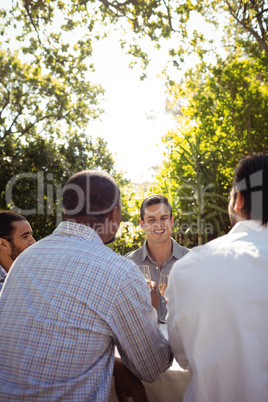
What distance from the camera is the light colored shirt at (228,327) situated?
1479 mm

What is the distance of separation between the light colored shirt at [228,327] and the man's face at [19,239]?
2.16 meters

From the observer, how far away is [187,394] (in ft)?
5.18

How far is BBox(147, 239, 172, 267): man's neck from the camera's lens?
13.3ft

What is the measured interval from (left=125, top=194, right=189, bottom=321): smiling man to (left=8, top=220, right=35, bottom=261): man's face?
1290 mm

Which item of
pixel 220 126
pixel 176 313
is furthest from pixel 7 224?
pixel 220 126

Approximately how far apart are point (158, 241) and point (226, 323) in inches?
99.2

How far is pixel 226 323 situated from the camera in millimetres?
1498

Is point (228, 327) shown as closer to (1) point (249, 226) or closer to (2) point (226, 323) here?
(2) point (226, 323)

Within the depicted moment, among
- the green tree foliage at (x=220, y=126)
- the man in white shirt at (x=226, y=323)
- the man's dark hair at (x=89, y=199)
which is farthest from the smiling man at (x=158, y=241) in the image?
the green tree foliage at (x=220, y=126)

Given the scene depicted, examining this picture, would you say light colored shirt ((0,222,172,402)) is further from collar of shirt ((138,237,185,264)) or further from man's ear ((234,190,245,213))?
collar of shirt ((138,237,185,264))

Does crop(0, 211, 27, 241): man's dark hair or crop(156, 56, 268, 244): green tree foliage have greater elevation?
crop(156, 56, 268, 244): green tree foliage

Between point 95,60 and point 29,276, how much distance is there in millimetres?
8688

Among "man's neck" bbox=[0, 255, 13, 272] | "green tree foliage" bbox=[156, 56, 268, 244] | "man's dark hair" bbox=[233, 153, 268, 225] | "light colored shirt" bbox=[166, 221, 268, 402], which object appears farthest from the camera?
"green tree foliage" bbox=[156, 56, 268, 244]

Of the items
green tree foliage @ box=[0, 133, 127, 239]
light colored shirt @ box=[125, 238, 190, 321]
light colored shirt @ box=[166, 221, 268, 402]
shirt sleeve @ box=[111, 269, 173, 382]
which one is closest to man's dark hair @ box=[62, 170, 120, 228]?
shirt sleeve @ box=[111, 269, 173, 382]
